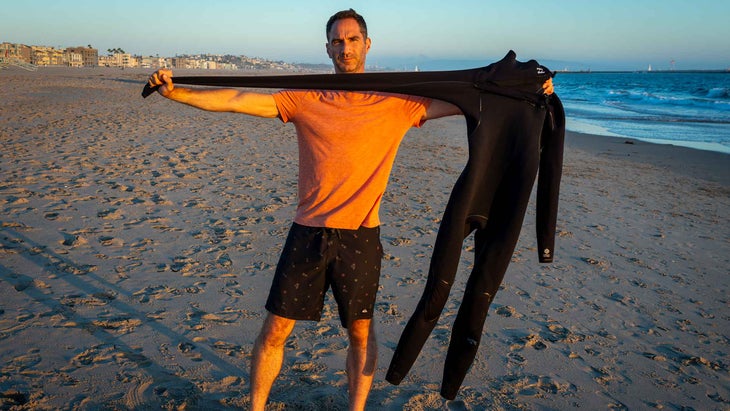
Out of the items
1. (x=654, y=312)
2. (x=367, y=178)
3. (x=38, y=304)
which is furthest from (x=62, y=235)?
(x=654, y=312)

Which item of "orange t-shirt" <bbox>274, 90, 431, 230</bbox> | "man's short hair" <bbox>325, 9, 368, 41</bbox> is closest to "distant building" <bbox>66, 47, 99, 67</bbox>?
"man's short hair" <bbox>325, 9, 368, 41</bbox>

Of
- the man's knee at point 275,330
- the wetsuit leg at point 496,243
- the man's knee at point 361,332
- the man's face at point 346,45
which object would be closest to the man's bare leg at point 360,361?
the man's knee at point 361,332

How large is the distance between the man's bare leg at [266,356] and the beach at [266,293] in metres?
0.51

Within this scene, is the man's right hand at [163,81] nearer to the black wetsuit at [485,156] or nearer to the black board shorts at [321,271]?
the black wetsuit at [485,156]

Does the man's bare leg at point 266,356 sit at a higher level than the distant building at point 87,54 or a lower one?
lower

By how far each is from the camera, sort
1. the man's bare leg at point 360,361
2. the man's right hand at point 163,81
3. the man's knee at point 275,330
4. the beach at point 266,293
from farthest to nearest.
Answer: the beach at point 266,293 → the man's bare leg at point 360,361 → the man's knee at point 275,330 → the man's right hand at point 163,81

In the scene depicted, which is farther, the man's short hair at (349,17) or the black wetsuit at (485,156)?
the man's short hair at (349,17)

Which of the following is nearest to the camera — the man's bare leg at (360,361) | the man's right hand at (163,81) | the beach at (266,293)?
the man's right hand at (163,81)

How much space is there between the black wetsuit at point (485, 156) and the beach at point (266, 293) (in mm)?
1106

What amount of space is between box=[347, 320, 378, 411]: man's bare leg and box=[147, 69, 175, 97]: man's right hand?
1.50 meters

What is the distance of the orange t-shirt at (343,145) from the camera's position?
2.62 m

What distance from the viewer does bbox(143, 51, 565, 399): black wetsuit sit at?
2.59 metres

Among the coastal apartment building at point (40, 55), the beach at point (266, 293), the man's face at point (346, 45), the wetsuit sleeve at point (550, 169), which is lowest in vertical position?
the beach at point (266, 293)

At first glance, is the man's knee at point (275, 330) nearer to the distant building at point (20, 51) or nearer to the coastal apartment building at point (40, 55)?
the coastal apartment building at point (40, 55)
